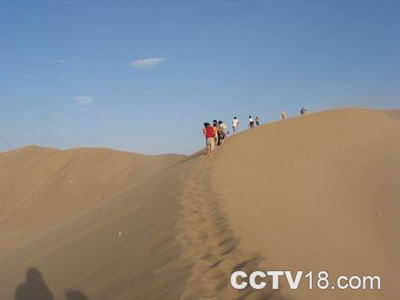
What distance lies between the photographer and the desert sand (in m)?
6.40

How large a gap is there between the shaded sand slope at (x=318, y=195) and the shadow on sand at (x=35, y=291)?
276cm

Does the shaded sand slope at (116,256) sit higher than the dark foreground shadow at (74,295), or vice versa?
the shaded sand slope at (116,256)

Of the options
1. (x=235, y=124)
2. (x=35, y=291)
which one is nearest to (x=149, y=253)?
(x=35, y=291)

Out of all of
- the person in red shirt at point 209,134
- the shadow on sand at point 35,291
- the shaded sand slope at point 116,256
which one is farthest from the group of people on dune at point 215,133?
the shadow on sand at point 35,291

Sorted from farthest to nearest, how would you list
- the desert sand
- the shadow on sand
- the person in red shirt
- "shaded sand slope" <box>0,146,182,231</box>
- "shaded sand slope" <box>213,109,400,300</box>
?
"shaded sand slope" <box>0,146,182,231</box> → the person in red shirt → the shadow on sand → "shaded sand slope" <box>213,109,400,300</box> → the desert sand

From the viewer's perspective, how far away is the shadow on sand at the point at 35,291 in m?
7.66

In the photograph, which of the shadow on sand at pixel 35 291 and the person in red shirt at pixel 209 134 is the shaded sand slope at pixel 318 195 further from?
the shadow on sand at pixel 35 291

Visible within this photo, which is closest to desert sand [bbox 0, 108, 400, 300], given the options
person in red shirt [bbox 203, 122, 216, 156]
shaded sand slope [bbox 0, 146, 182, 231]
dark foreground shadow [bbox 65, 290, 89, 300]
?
dark foreground shadow [bbox 65, 290, 89, 300]

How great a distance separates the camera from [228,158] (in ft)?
54.2

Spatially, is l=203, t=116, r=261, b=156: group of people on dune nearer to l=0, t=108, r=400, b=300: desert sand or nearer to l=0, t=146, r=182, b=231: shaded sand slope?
l=0, t=108, r=400, b=300: desert sand

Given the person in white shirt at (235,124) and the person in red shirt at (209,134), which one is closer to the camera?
the person in red shirt at (209,134)

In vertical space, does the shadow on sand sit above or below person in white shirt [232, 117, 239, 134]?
below

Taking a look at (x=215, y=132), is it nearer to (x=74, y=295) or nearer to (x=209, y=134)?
(x=209, y=134)

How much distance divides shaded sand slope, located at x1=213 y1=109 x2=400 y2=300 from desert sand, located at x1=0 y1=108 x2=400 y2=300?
39 millimetres
